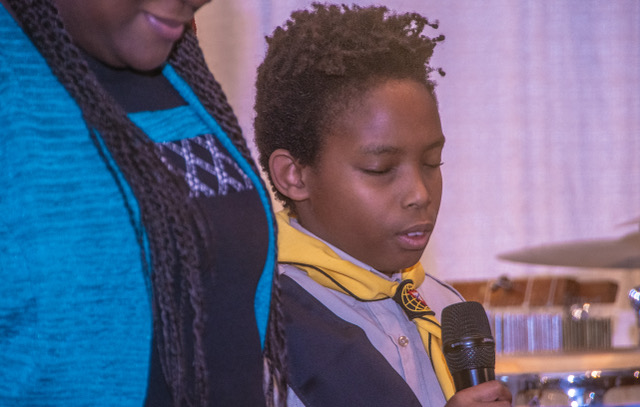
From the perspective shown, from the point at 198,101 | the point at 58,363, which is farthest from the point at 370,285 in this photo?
the point at 58,363

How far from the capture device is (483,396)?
110cm

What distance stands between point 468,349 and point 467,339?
1 cm

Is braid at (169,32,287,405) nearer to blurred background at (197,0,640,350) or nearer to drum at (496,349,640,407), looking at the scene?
drum at (496,349,640,407)

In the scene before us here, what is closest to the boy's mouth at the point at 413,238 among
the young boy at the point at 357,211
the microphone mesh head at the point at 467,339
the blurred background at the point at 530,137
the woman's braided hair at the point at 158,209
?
the young boy at the point at 357,211

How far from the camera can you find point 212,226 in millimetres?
683

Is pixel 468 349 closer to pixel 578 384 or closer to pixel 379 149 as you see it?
pixel 379 149

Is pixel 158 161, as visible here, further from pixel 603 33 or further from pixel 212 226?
pixel 603 33

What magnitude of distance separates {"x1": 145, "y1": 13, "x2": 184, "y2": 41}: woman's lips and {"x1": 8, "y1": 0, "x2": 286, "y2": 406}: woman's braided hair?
0.07m

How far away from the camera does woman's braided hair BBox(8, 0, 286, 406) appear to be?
0.64 metres

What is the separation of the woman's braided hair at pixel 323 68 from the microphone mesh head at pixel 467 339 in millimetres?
361

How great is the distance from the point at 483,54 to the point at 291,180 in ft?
5.82

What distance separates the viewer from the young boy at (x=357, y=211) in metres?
1.18

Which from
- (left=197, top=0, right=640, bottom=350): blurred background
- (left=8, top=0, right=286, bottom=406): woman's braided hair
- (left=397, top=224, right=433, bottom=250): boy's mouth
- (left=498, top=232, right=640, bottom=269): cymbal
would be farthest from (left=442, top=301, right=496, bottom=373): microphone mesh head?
(left=197, top=0, right=640, bottom=350): blurred background

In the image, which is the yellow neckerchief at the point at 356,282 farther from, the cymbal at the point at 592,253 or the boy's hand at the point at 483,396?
the cymbal at the point at 592,253
